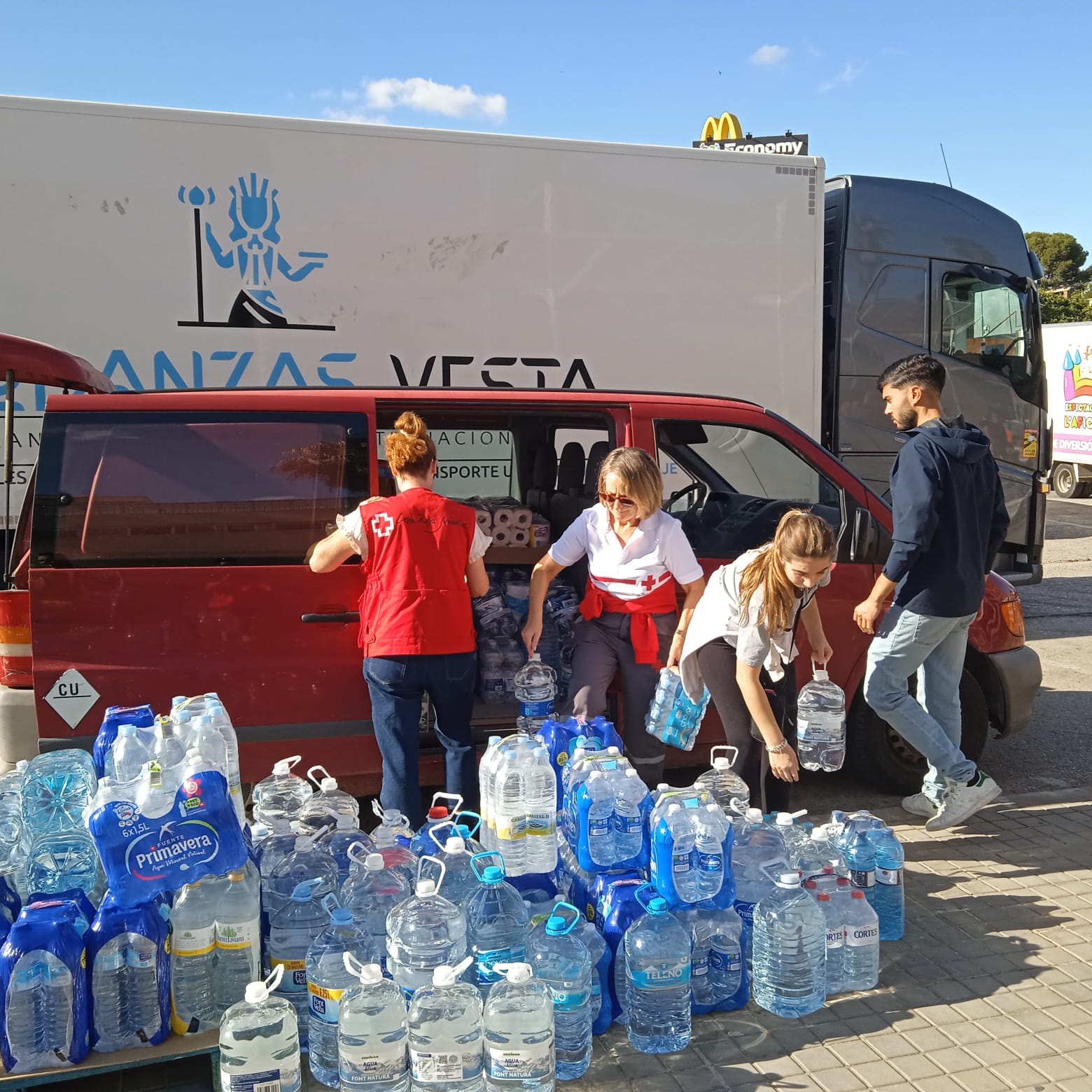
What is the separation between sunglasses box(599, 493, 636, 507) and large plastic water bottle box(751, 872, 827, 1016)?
1.58 m

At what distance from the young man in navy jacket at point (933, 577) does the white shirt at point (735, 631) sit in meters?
0.70

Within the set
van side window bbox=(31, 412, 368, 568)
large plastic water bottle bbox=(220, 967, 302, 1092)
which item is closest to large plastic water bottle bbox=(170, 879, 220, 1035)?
large plastic water bottle bbox=(220, 967, 302, 1092)

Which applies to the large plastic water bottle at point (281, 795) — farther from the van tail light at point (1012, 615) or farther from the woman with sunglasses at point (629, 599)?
the van tail light at point (1012, 615)

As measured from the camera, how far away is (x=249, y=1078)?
2795 millimetres

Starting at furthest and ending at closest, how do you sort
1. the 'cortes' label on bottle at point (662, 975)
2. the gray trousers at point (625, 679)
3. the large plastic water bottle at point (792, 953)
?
1. the gray trousers at point (625, 679)
2. the large plastic water bottle at point (792, 953)
3. the 'cortes' label on bottle at point (662, 975)

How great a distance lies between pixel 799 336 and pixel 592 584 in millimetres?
4509

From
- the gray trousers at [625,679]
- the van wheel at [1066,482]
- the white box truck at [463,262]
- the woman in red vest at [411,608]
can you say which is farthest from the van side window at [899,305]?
the van wheel at [1066,482]

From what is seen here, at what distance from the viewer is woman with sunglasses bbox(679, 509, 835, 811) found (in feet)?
12.6

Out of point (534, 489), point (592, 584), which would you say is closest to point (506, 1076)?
point (592, 584)

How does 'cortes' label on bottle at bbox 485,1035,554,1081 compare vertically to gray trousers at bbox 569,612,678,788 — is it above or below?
below

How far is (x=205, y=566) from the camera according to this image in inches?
165

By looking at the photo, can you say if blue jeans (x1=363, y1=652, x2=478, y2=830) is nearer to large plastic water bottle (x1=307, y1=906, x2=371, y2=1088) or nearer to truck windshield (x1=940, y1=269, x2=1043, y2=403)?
large plastic water bottle (x1=307, y1=906, x2=371, y2=1088)

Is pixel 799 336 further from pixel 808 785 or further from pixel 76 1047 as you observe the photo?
pixel 76 1047

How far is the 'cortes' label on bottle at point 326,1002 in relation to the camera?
293 cm
